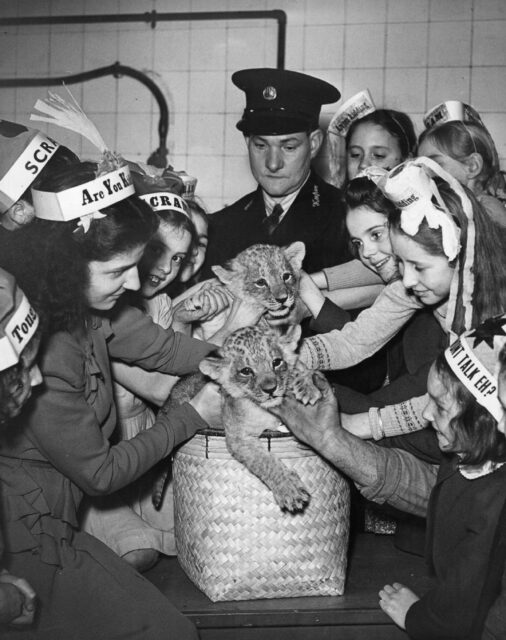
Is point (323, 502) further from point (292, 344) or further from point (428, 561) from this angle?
point (292, 344)

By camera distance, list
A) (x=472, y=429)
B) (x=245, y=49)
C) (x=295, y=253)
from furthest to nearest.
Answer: (x=245, y=49) → (x=295, y=253) → (x=472, y=429)

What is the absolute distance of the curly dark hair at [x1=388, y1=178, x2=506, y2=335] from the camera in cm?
220

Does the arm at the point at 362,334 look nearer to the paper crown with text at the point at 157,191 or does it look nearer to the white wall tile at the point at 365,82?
the paper crown with text at the point at 157,191

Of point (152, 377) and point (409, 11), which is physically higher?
point (409, 11)

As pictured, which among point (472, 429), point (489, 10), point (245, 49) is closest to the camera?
point (472, 429)

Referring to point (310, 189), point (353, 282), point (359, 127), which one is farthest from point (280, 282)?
point (359, 127)

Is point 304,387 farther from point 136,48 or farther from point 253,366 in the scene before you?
point 136,48

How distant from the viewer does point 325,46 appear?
4215mm

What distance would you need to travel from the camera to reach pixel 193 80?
4.41 m

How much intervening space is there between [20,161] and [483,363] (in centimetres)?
145

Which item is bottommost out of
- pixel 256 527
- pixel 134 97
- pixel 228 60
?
pixel 256 527

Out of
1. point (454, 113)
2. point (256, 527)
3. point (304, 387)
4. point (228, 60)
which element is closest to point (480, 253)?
point (304, 387)

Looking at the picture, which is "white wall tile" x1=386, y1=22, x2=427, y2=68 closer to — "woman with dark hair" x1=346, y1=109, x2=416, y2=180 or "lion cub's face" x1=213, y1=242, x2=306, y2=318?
"woman with dark hair" x1=346, y1=109, x2=416, y2=180

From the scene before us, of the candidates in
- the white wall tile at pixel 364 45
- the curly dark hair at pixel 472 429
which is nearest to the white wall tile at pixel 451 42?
the white wall tile at pixel 364 45
